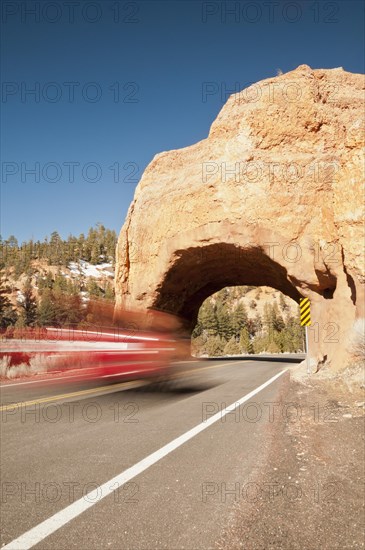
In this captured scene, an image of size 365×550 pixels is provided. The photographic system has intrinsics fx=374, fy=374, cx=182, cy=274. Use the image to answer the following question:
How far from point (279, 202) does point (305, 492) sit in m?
13.6

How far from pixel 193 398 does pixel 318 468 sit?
5.18 meters

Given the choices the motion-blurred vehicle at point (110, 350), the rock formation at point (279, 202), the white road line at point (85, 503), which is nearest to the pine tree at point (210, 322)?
the rock formation at point (279, 202)

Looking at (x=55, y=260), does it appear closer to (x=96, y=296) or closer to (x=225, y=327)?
(x=225, y=327)

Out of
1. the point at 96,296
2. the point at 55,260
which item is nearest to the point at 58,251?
the point at 55,260

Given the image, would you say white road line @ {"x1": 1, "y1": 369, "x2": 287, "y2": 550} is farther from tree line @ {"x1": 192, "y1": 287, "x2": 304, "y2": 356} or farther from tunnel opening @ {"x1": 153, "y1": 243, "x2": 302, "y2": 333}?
tree line @ {"x1": 192, "y1": 287, "x2": 304, "y2": 356}

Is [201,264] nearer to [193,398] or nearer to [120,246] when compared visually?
[120,246]

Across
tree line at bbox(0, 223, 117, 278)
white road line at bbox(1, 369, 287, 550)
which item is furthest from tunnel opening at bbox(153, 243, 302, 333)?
tree line at bbox(0, 223, 117, 278)

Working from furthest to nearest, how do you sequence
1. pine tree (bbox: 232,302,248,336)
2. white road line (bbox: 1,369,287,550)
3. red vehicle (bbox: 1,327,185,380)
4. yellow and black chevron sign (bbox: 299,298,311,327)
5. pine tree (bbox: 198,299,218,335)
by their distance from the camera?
pine tree (bbox: 232,302,248,336) < pine tree (bbox: 198,299,218,335) < yellow and black chevron sign (bbox: 299,298,311,327) < red vehicle (bbox: 1,327,185,380) < white road line (bbox: 1,369,287,550)

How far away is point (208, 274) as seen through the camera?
2230 cm

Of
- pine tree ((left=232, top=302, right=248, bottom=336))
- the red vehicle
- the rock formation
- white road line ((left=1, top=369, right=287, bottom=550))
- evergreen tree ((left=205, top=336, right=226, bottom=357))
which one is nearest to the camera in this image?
white road line ((left=1, top=369, right=287, bottom=550))

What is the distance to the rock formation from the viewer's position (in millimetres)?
13828

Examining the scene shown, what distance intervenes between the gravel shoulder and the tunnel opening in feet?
37.5

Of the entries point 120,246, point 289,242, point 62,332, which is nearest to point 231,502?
point 62,332

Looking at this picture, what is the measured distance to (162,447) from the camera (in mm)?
4691
